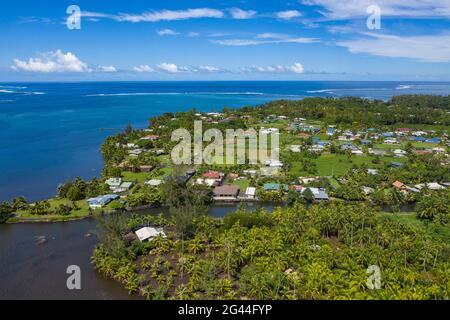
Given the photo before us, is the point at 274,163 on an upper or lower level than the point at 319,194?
upper

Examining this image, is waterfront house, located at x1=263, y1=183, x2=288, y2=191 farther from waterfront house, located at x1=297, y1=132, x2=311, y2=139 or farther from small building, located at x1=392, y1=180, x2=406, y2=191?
waterfront house, located at x1=297, y1=132, x2=311, y2=139

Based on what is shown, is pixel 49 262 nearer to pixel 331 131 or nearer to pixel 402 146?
pixel 402 146

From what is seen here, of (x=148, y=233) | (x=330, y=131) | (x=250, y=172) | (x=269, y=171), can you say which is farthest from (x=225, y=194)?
(x=330, y=131)

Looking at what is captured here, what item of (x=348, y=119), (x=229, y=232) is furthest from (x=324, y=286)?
(x=348, y=119)

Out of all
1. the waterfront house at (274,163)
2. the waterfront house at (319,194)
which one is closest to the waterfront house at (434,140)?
the waterfront house at (274,163)

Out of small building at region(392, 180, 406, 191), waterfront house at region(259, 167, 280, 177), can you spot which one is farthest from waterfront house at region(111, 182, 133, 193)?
small building at region(392, 180, 406, 191)
